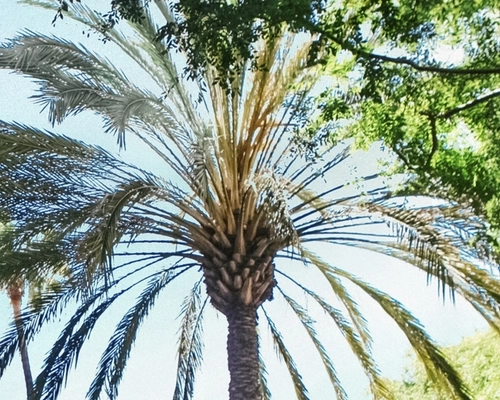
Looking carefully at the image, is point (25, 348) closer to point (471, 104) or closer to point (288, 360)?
point (288, 360)

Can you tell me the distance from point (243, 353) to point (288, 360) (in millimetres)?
2339

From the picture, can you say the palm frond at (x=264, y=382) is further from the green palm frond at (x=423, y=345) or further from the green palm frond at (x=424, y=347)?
the green palm frond at (x=424, y=347)

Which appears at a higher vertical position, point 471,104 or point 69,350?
point 69,350

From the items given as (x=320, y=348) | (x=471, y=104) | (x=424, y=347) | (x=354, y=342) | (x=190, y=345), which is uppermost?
(x=190, y=345)

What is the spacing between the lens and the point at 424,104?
21.0ft

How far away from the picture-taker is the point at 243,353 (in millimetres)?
9305

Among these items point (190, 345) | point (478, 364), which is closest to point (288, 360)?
point (190, 345)

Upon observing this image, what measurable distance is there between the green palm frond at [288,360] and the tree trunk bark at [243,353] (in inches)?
84.2

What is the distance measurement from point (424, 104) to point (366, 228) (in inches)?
159

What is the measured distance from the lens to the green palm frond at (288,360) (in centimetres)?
1146

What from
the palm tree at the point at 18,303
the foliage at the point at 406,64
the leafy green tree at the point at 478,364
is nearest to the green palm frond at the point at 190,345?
the palm tree at the point at 18,303

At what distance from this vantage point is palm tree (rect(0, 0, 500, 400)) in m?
8.27

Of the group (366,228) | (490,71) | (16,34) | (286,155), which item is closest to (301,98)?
(286,155)

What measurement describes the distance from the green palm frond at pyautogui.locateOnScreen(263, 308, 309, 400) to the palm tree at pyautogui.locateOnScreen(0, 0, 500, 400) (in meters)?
0.02
